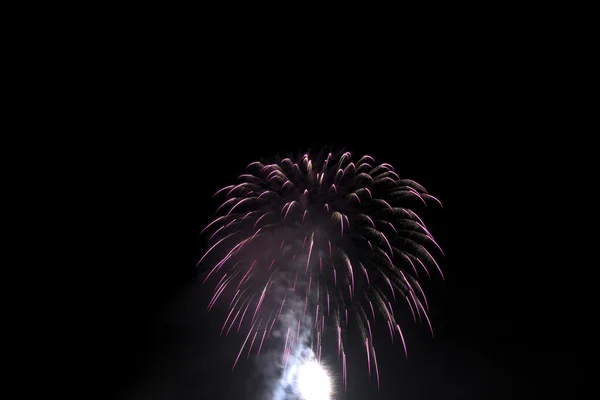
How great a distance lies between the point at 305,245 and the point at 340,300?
3999 mm

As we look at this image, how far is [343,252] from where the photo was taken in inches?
987

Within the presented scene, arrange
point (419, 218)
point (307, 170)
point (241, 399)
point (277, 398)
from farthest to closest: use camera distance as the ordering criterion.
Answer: point (241, 399)
point (277, 398)
point (307, 170)
point (419, 218)

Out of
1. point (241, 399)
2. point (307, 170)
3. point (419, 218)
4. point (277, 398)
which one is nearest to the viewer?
point (419, 218)

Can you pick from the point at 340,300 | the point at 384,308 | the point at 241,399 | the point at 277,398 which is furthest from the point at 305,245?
the point at 241,399

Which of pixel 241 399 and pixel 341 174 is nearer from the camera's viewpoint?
pixel 341 174

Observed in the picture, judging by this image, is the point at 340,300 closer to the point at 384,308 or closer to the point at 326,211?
the point at 384,308

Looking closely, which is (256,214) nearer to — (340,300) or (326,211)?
(326,211)

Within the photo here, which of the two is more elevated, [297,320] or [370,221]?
[370,221]

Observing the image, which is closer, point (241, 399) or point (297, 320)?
point (297, 320)

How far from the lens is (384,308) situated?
25391 mm

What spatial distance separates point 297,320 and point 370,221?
7845 mm

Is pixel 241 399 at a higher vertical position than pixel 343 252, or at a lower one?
lower

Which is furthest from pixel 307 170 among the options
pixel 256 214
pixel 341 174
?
pixel 256 214

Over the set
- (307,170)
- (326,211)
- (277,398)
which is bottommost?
(277,398)
